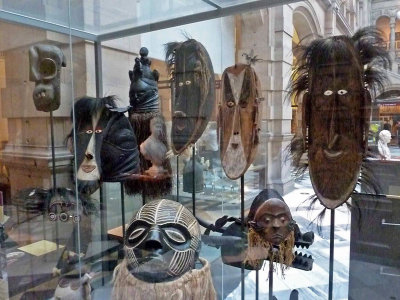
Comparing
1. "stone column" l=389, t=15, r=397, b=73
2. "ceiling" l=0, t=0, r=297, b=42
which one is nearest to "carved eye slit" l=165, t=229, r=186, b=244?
"stone column" l=389, t=15, r=397, b=73

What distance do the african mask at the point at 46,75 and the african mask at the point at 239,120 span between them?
70 centimetres

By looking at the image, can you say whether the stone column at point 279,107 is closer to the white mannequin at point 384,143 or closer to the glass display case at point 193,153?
the glass display case at point 193,153

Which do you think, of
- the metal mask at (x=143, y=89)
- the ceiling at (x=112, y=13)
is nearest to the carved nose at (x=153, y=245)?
the metal mask at (x=143, y=89)

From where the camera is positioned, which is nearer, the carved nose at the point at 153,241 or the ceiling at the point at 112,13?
the carved nose at the point at 153,241

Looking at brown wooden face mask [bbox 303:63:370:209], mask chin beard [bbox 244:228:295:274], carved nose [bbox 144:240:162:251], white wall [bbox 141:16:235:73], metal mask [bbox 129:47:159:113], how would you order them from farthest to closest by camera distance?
white wall [bbox 141:16:235:73], metal mask [bbox 129:47:159:113], mask chin beard [bbox 244:228:295:274], brown wooden face mask [bbox 303:63:370:209], carved nose [bbox 144:240:162:251]

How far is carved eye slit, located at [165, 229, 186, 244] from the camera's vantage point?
79 centimetres

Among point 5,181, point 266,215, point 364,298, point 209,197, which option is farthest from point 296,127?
point 5,181

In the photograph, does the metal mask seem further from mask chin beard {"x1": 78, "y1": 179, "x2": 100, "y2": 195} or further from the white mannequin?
the white mannequin

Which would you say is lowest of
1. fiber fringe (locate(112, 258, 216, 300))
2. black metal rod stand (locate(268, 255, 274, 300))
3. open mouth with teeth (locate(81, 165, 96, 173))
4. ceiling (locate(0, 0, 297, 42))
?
black metal rod stand (locate(268, 255, 274, 300))

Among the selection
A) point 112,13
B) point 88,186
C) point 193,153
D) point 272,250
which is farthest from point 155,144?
point 112,13

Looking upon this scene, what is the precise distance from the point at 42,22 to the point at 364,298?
1756mm

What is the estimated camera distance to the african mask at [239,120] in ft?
3.58

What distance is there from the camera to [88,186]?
1.31 metres

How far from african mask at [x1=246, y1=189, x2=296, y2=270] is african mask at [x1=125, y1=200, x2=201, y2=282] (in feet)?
0.79
